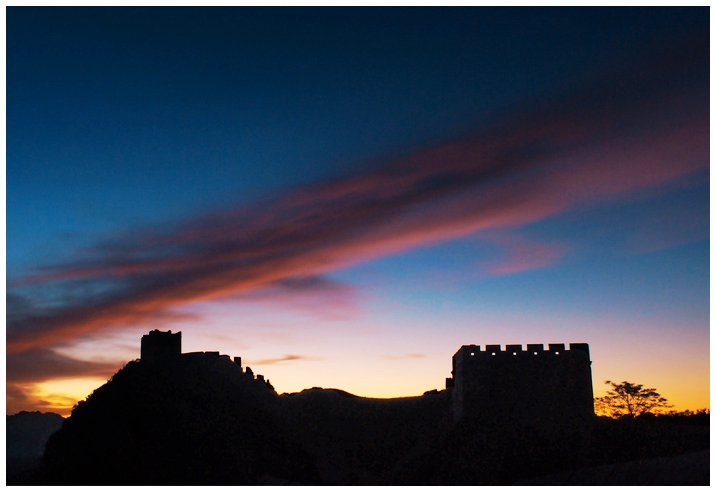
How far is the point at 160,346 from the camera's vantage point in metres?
50.0

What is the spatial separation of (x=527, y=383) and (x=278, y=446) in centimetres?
1893

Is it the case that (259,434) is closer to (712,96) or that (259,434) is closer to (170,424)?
(170,424)

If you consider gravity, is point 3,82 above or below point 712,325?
above

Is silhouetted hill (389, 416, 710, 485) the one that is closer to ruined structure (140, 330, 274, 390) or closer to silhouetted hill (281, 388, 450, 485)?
silhouetted hill (281, 388, 450, 485)

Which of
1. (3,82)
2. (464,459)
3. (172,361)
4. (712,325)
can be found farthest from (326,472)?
(3,82)

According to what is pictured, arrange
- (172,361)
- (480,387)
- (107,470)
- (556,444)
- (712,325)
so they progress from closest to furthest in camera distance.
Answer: (712,325)
(107,470)
(556,444)
(480,387)
(172,361)

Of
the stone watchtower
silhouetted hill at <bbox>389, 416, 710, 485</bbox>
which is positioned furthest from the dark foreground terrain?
the stone watchtower

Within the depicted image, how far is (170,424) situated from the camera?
138 ft

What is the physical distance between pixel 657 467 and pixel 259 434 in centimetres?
2797

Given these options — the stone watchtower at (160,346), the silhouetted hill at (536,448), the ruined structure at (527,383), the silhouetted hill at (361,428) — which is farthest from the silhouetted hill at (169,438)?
the ruined structure at (527,383)

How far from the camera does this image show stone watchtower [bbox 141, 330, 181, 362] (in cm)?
4959

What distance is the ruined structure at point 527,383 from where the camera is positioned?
44844 mm

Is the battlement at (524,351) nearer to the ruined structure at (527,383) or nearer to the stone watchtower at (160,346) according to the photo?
the ruined structure at (527,383)

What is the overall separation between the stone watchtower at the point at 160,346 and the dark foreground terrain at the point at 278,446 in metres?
0.94
